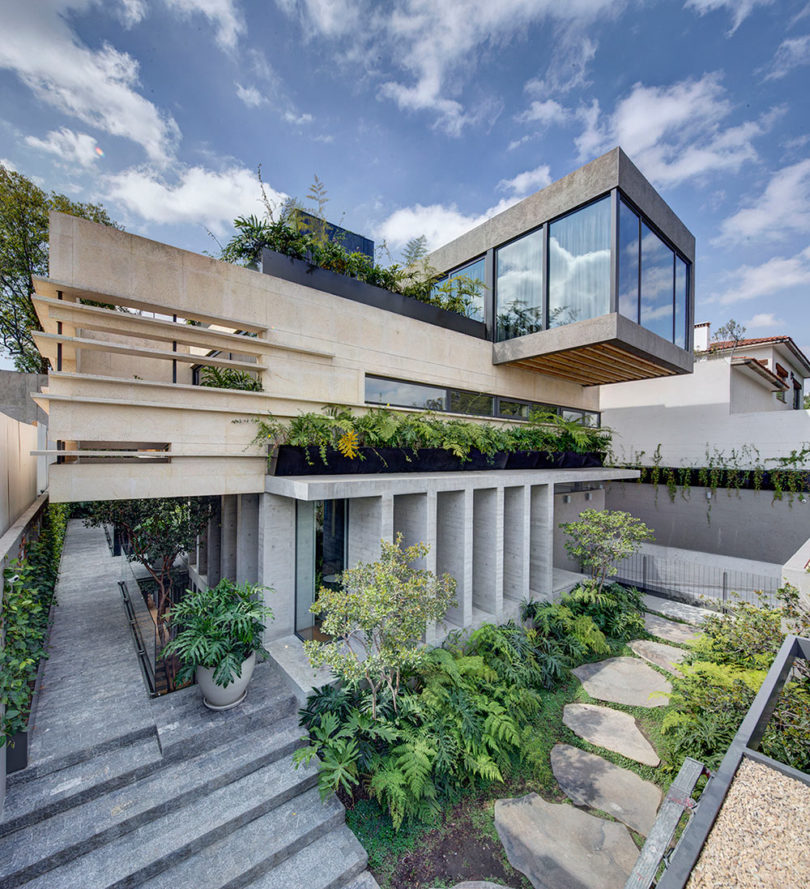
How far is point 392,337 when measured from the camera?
838cm

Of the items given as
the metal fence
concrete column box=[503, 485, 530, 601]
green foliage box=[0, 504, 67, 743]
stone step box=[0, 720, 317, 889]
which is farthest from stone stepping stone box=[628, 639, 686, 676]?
green foliage box=[0, 504, 67, 743]

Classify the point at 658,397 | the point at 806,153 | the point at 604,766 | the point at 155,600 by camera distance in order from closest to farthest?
the point at 604,766
the point at 155,600
the point at 806,153
the point at 658,397

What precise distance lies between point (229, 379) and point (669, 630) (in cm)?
1080

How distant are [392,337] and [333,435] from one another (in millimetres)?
2873

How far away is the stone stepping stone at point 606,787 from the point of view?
4.36m

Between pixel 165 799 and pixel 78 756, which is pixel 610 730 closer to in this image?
pixel 165 799

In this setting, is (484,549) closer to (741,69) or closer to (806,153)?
(741,69)

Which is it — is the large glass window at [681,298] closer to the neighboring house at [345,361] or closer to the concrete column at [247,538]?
the neighboring house at [345,361]

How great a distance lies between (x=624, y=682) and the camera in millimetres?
6922

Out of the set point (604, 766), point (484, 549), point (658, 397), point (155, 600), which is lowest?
point (604, 766)

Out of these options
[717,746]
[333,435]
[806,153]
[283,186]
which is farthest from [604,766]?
[806,153]

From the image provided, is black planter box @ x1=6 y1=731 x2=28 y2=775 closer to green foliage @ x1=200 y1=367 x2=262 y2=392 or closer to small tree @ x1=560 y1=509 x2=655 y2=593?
green foliage @ x1=200 y1=367 x2=262 y2=392

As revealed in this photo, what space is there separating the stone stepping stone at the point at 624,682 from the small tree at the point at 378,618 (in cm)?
392

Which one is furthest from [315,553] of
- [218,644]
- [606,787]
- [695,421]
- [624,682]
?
[695,421]
